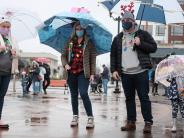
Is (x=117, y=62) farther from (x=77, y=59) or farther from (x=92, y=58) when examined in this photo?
(x=77, y=59)

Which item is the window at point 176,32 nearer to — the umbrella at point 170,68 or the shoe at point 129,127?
the umbrella at point 170,68

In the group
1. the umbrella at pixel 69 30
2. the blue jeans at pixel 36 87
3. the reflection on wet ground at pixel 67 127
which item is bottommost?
the reflection on wet ground at pixel 67 127

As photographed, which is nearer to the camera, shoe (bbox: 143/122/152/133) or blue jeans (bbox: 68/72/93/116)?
shoe (bbox: 143/122/152/133)

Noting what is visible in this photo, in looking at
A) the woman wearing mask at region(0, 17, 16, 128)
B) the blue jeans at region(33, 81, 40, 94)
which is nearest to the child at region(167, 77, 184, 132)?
the woman wearing mask at region(0, 17, 16, 128)

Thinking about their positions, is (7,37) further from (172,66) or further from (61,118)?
(172,66)

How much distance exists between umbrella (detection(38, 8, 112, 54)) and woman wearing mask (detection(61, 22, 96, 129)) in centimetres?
15

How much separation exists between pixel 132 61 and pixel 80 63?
876mm

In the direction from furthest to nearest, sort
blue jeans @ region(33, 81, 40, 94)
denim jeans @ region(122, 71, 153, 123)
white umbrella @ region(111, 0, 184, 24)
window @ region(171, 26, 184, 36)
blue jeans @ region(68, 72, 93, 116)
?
window @ region(171, 26, 184, 36) → blue jeans @ region(33, 81, 40, 94) → white umbrella @ region(111, 0, 184, 24) → blue jeans @ region(68, 72, 93, 116) → denim jeans @ region(122, 71, 153, 123)

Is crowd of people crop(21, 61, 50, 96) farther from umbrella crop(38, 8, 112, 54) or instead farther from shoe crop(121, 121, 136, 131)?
shoe crop(121, 121, 136, 131)

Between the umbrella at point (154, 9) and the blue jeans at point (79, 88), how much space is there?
231 cm

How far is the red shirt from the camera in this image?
9.05 meters

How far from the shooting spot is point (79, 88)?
9.11 metres

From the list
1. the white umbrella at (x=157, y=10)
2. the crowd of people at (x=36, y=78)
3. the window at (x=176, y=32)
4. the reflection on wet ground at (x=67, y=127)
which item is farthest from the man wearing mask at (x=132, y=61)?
the window at (x=176, y=32)

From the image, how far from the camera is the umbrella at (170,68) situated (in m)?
8.95
